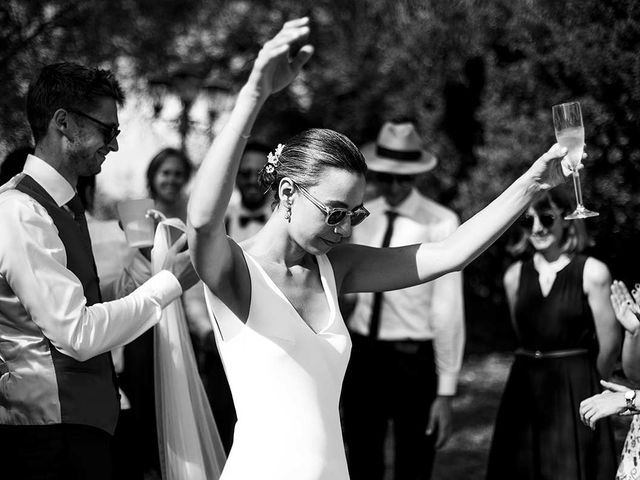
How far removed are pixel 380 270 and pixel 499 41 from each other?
23.4ft

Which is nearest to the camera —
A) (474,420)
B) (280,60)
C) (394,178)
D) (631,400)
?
(280,60)

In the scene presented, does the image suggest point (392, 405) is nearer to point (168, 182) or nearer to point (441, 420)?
point (441, 420)

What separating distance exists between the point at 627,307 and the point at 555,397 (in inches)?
44.6

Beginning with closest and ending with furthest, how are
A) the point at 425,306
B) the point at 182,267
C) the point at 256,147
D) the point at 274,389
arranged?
the point at 274,389 < the point at 182,267 < the point at 425,306 < the point at 256,147

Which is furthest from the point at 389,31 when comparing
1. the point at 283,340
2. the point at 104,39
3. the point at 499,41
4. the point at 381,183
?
the point at 283,340

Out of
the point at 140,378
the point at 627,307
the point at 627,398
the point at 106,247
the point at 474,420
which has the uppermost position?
the point at 106,247


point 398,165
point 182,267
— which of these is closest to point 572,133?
point 182,267

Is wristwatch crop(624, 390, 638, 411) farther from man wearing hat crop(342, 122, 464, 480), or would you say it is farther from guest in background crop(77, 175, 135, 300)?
guest in background crop(77, 175, 135, 300)

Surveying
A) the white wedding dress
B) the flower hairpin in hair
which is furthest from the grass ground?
the flower hairpin in hair

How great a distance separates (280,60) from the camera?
7.63ft

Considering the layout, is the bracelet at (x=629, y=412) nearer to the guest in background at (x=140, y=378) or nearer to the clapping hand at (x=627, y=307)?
the clapping hand at (x=627, y=307)

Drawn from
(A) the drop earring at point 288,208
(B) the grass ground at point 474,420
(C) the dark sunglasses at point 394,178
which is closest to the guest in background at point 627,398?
(A) the drop earring at point 288,208

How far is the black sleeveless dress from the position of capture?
4.83 m

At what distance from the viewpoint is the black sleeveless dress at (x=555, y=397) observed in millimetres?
4832
